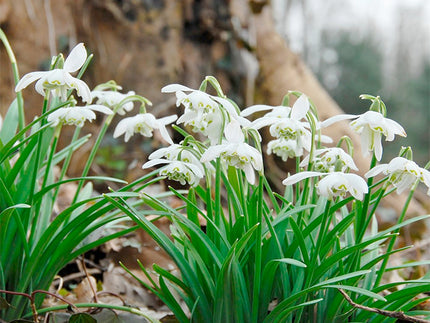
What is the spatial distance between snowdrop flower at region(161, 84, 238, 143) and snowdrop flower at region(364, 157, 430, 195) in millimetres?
331

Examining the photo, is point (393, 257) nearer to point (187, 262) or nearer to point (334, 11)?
point (187, 262)

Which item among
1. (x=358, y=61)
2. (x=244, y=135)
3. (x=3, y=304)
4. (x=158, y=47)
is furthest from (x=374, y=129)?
(x=358, y=61)

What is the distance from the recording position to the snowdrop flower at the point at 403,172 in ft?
3.19

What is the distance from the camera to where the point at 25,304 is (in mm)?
1257

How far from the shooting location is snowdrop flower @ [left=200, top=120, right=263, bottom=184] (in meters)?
0.94

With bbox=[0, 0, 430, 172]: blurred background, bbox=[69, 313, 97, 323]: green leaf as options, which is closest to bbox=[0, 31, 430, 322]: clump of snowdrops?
bbox=[69, 313, 97, 323]: green leaf

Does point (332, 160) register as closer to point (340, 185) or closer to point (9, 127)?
point (340, 185)

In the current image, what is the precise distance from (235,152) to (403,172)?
1.17 ft

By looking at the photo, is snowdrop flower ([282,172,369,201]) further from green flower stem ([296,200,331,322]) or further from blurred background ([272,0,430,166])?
blurred background ([272,0,430,166])

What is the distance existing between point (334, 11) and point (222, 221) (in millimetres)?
15690

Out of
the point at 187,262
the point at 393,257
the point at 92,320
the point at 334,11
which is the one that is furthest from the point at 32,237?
the point at 334,11

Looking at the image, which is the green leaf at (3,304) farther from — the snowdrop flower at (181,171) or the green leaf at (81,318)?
the snowdrop flower at (181,171)

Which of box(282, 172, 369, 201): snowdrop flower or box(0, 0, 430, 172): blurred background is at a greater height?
box(0, 0, 430, 172): blurred background

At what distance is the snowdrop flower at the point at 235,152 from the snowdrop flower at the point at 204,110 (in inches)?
2.3
